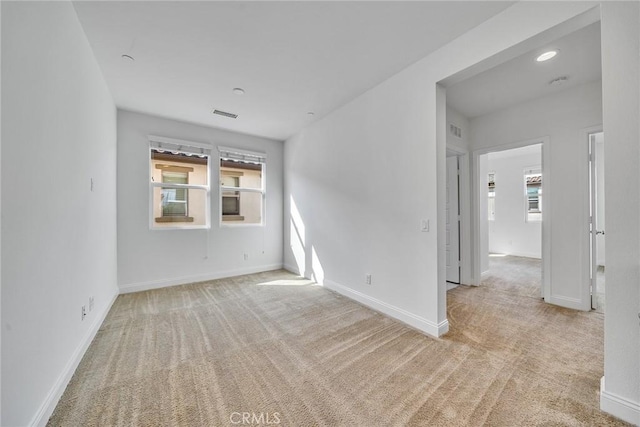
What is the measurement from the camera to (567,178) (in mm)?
3080

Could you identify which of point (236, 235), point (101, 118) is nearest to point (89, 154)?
point (101, 118)

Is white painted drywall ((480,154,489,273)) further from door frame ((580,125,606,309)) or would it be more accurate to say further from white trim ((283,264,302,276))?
white trim ((283,264,302,276))

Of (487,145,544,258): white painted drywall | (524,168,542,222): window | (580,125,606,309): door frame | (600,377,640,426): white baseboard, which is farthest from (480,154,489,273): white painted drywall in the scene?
(524,168,542,222): window

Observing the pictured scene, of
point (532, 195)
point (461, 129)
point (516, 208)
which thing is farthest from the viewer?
point (516, 208)

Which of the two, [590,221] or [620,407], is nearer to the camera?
[620,407]

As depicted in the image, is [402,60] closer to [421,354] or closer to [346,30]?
[346,30]

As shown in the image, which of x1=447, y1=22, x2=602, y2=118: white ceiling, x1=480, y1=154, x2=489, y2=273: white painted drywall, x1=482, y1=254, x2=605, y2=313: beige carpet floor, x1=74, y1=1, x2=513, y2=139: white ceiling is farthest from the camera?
x1=480, y1=154, x2=489, y2=273: white painted drywall

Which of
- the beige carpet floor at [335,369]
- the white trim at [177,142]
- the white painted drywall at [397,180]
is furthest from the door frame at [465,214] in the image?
the white trim at [177,142]

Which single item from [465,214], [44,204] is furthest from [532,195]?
[44,204]

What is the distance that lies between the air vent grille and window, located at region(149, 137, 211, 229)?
405 centimetres

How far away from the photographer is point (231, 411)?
149cm

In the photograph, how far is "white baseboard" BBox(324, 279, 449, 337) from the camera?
2377 mm

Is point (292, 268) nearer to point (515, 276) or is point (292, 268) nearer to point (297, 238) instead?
point (297, 238)

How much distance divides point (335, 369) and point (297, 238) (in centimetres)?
299
